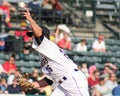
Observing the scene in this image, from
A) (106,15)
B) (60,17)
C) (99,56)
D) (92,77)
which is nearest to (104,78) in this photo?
(92,77)

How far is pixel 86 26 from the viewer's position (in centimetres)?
1603

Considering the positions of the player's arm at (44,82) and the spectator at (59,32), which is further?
the spectator at (59,32)

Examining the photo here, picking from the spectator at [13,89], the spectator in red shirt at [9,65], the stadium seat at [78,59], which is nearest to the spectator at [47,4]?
the stadium seat at [78,59]

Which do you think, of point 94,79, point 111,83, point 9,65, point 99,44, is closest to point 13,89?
point 9,65

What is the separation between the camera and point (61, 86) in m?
6.35

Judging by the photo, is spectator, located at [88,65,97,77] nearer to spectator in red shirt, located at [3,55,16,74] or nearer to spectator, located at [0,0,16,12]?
spectator in red shirt, located at [3,55,16,74]

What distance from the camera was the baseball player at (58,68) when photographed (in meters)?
5.97

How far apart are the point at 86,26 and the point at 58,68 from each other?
9971mm

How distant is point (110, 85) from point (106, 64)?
1.57m

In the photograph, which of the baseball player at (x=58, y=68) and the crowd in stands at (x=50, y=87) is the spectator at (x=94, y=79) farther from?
the baseball player at (x=58, y=68)

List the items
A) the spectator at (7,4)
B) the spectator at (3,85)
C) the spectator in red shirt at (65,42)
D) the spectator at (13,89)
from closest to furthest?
the spectator at (13,89), the spectator at (3,85), the spectator in red shirt at (65,42), the spectator at (7,4)

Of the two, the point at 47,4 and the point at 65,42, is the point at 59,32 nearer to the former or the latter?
the point at 65,42

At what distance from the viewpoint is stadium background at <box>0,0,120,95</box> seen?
43.6 feet

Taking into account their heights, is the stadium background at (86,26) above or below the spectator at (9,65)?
below
